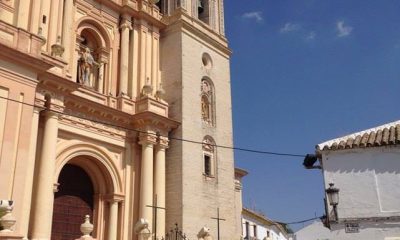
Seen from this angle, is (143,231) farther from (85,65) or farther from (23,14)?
(23,14)

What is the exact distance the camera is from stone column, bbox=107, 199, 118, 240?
16.5m

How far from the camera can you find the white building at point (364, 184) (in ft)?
35.8

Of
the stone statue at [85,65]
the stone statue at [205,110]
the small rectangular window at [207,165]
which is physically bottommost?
the small rectangular window at [207,165]

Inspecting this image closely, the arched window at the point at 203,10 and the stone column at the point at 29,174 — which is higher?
the arched window at the point at 203,10

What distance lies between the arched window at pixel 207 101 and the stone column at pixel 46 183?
23.9ft

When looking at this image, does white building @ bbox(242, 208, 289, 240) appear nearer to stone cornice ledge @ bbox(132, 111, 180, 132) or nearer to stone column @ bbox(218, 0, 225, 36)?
stone column @ bbox(218, 0, 225, 36)

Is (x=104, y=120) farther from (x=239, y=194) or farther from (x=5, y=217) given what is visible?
(x=239, y=194)

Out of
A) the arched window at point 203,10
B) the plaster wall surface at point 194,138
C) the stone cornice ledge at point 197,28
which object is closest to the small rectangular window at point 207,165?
the plaster wall surface at point 194,138

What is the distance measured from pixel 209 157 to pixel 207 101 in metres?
2.54

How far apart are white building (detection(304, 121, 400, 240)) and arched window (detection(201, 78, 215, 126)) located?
9.02 m

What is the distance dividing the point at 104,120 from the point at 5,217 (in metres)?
6.79

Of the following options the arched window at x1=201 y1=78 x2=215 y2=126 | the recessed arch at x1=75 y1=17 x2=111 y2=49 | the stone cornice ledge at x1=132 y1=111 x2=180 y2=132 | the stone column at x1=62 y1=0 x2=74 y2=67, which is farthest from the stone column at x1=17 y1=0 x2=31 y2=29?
the arched window at x1=201 y1=78 x2=215 y2=126

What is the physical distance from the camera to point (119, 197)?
17.0m

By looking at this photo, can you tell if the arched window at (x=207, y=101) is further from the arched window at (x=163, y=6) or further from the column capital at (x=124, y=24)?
the column capital at (x=124, y=24)
